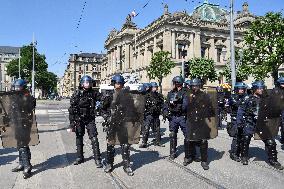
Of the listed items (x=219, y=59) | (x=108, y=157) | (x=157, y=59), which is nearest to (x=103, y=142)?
(x=108, y=157)

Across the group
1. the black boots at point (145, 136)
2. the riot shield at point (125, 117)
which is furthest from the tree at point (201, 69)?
the riot shield at point (125, 117)

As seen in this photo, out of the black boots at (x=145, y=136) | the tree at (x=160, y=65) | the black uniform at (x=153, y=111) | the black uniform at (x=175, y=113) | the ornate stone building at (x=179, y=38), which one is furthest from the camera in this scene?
the ornate stone building at (x=179, y=38)

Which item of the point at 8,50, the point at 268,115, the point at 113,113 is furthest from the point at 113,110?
the point at 8,50

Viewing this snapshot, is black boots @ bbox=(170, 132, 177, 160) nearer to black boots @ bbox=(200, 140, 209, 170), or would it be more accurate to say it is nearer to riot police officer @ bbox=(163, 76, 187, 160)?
riot police officer @ bbox=(163, 76, 187, 160)

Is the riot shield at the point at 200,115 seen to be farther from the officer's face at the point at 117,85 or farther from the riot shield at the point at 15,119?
the riot shield at the point at 15,119

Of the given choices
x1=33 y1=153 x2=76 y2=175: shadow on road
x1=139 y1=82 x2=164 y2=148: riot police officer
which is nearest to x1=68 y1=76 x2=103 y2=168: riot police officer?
x1=33 y1=153 x2=76 y2=175: shadow on road

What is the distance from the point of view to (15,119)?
21.5ft

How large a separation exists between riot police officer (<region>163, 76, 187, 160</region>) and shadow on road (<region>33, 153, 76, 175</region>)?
90.0 inches

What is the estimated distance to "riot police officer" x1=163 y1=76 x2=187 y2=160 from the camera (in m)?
7.77

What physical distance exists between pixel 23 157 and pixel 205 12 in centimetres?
7466

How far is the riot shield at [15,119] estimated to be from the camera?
6.52 m

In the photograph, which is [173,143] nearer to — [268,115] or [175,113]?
[175,113]

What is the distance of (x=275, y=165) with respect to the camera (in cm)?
699

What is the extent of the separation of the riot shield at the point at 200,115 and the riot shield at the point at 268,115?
3.03 feet
